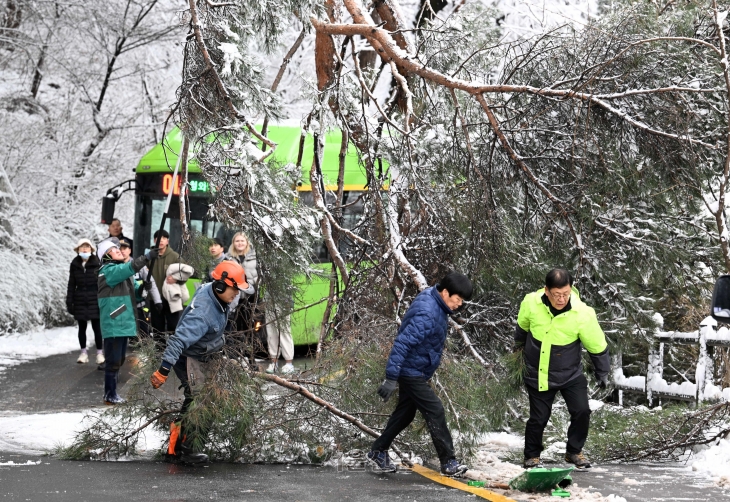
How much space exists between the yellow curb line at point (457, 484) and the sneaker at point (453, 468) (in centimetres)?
4

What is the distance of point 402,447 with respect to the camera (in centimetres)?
781

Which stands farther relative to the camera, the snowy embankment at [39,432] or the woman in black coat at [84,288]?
the woman in black coat at [84,288]

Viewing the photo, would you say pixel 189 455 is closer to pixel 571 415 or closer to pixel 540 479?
pixel 540 479

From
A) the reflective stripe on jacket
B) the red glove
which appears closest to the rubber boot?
the red glove

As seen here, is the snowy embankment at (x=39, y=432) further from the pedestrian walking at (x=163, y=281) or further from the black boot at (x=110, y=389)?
the pedestrian walking at (x=163, y=281)

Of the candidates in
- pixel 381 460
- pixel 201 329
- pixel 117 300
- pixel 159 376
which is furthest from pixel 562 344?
pixel 117 300

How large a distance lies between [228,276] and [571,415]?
2701 mm

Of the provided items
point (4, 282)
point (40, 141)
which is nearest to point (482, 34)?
point (4, 282)

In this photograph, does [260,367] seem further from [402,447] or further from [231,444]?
[402,447]

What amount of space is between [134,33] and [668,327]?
13.1 metres

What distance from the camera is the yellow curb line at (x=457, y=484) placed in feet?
21.2

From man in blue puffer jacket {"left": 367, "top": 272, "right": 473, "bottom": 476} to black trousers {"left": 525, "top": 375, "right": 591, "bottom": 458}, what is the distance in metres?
0.68

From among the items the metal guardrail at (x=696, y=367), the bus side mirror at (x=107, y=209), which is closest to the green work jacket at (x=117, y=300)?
the bus side mirror at (x=107, y=209)

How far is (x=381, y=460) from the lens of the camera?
7410mm
